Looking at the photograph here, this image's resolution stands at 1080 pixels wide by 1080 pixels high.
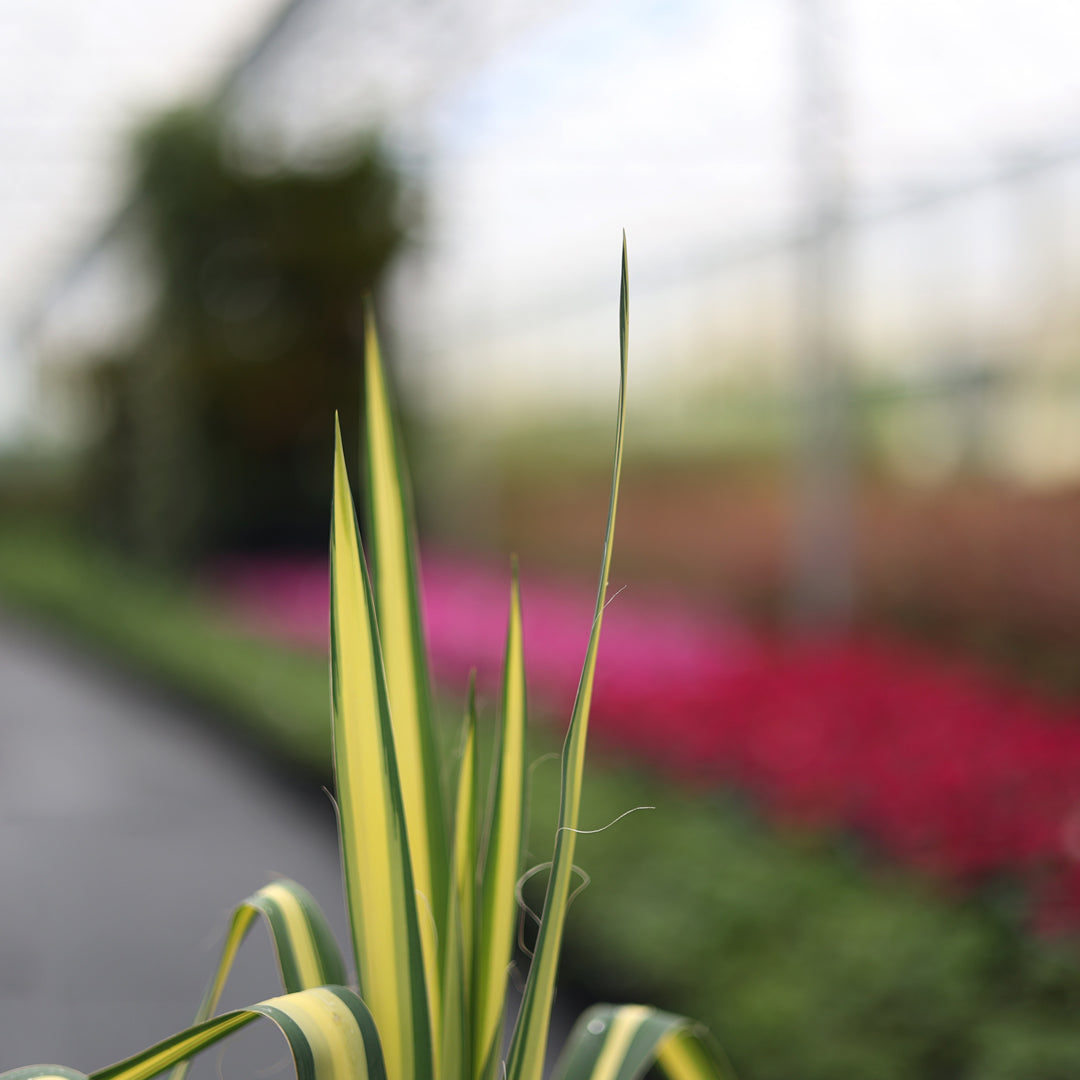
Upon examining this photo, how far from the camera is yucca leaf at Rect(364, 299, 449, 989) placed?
2.77 ft

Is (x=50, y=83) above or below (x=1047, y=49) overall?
above

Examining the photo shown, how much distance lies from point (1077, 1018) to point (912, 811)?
0.85 meters

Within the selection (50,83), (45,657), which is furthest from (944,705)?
(50,83)

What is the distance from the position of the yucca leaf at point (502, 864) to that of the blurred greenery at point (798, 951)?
1034 millimetres

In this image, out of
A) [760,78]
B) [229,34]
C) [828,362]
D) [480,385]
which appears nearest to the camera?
[828,362]

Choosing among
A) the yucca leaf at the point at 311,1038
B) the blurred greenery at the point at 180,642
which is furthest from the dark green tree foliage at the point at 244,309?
the yucca leaf at the point at 311,1038

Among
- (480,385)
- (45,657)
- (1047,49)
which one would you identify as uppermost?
(1047,49)

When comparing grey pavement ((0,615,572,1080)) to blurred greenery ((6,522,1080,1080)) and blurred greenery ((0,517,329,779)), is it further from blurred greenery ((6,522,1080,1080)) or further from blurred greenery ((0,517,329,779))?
blurred greenery ((6,522,1080,1080))

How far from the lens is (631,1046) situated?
2.47 ft

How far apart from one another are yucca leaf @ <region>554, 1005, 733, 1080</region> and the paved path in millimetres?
528

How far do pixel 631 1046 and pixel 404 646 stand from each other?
315mm

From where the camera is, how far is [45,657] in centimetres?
771

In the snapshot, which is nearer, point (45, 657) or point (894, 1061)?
point (894, 1061)

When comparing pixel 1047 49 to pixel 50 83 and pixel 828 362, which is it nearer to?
pixel 828 362
